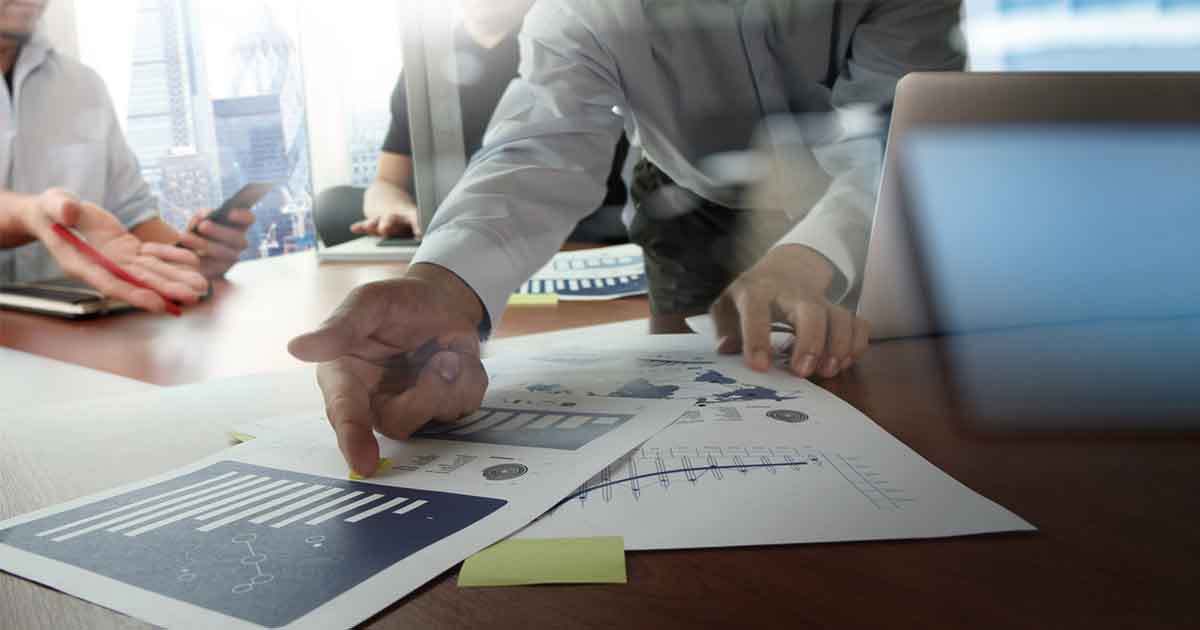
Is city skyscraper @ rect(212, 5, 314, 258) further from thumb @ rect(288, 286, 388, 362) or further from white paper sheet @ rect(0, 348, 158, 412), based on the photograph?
thumb @ rect(288, 286, 388, 362)

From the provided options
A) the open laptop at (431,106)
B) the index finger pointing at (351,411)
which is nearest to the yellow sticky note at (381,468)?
the index finger pointing at (351,411)

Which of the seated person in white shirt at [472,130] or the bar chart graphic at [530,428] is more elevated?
the seated person in white shirt at [472,130]

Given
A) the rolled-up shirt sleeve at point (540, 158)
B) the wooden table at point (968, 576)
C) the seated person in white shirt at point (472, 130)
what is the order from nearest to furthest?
the wooden table at point (968, 576), the rolled-up shirt sleeve at point (540, 158), the seated person in white shirt at point (472, 130)

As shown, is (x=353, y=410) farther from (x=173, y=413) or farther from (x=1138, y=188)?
(x=1138, y=188)

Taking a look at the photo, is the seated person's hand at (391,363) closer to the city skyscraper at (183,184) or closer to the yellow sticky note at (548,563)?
the yellow sticky note at (548,563)

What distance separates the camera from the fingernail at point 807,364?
529 millimetres

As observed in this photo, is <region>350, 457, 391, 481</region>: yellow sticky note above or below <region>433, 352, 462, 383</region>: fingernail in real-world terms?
below

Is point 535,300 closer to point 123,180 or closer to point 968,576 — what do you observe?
point 968,576

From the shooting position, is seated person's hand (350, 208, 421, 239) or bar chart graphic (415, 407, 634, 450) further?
seated person's hand (350, 208, 421, 239)

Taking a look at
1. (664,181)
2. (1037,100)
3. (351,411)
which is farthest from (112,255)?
(1037,100)

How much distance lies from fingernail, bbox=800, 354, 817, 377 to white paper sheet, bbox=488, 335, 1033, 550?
0.11 ft

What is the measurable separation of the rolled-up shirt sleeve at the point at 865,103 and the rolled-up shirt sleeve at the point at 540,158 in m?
0.23

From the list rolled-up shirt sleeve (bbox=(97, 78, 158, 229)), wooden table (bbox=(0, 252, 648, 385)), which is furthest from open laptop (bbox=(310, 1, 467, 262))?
rolled-up shirt sleeve (bbox=(97, 78, 158, 229))

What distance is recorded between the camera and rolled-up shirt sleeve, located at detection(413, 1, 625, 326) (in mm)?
685
